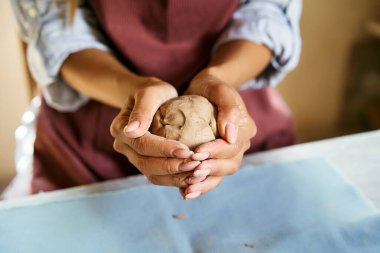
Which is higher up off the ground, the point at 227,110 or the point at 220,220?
the point at 227,110

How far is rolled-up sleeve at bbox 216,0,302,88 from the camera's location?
2.81 ft

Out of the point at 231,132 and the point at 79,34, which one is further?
the point at 79,34

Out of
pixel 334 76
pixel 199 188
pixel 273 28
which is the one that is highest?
pixel 273 28

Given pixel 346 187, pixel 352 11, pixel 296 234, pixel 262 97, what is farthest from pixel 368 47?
pixel 296 234

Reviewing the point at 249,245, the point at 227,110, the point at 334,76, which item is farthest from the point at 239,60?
the point at 334,76

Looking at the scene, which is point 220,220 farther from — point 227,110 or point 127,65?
point 127,65

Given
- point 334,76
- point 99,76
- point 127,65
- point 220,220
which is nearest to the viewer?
point 220,220

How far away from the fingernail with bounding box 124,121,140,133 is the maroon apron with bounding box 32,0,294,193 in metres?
A: 0.34

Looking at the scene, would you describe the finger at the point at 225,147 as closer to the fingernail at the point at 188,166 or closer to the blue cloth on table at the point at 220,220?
the fingernail at the point at 188,166

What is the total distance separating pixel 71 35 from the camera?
0.86m

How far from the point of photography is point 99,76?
0.80 m

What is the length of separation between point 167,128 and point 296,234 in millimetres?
252

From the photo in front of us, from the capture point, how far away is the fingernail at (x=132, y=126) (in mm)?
556

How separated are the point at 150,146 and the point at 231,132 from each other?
114 millimetres
